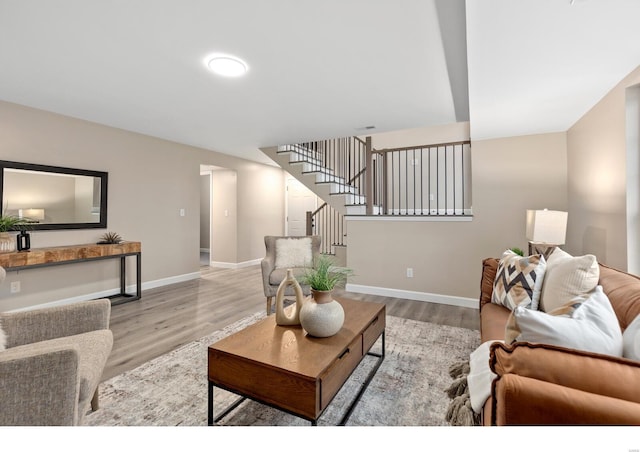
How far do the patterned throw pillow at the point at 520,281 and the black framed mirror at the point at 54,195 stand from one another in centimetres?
451

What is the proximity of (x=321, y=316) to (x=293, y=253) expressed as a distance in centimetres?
202

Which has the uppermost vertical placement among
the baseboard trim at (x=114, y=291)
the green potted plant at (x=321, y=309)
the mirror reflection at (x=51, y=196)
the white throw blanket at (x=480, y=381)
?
the mirror reflection at (x=51, y=196)

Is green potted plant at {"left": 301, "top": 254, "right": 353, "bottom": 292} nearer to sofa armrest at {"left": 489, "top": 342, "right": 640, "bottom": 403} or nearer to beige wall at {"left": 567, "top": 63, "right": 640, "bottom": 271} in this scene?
sofa armrest at {"left": 489, "top": 342, "right": 640, "bottom": 403}

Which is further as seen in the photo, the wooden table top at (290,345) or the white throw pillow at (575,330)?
the wooden table top at (290,345)

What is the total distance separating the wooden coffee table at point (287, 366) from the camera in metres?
1.23

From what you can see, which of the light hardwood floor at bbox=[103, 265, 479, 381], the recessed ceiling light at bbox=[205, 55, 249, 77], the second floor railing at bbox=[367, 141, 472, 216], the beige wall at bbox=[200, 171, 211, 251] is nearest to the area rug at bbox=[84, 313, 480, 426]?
the light hardwood floor at bbox=[103, 265, 479, 381]

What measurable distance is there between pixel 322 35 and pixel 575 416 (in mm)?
2166

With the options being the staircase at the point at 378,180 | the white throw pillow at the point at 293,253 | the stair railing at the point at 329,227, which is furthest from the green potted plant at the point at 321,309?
the stair railing at the point at 329,227

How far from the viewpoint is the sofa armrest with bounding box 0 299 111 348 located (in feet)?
4.85

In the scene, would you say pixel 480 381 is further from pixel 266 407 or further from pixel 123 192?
pixel 123 192

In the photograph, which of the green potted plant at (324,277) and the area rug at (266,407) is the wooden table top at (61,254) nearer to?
the area rug at (266,407)

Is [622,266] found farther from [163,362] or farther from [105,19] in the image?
[105,19]

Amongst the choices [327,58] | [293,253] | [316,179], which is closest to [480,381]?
[327,58]

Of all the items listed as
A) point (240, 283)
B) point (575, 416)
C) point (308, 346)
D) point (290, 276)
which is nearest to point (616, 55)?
point (575, 416)
